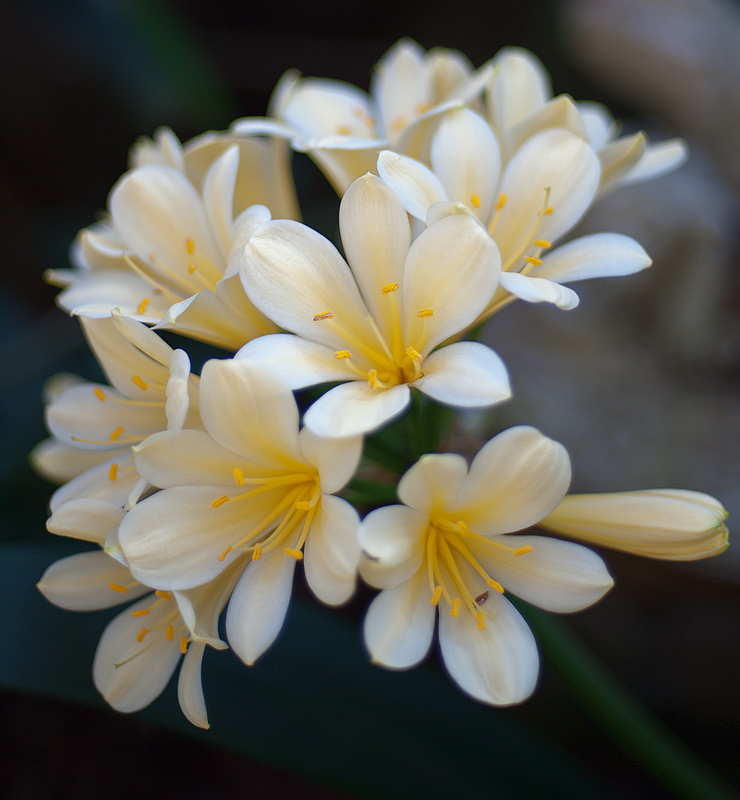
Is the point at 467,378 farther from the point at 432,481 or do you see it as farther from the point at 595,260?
the point at 595,260

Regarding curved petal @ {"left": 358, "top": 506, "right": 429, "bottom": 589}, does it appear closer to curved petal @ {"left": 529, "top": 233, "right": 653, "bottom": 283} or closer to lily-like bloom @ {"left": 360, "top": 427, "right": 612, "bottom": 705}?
lily-like bloom @ {"left": 360, "top": 427, "right": 612, "bottom": 705}

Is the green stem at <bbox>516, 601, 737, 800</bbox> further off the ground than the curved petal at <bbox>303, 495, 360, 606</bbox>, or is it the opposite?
the curved petal at <bbox>303, 495, 360, 606</bbox>

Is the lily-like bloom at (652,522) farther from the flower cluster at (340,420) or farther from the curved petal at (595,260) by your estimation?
the curved petal at (595,260)

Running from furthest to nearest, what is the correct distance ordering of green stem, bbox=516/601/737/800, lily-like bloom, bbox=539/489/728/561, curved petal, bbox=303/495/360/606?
green stem, bbox=516/601/737/800 < lily-like bloom, bbox=539/489/728/561 < curved petal, bbox=303/495/360/606

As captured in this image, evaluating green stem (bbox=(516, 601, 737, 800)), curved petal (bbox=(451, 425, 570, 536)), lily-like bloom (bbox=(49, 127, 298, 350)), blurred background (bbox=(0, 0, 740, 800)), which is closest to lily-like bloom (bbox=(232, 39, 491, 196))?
lily-like bloom (bbox=(49, 127, 298, 350))

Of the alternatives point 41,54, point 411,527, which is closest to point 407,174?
point 411,527

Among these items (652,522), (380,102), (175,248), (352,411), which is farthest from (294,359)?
(380,102)

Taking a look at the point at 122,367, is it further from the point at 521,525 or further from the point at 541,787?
the point at 541,787
